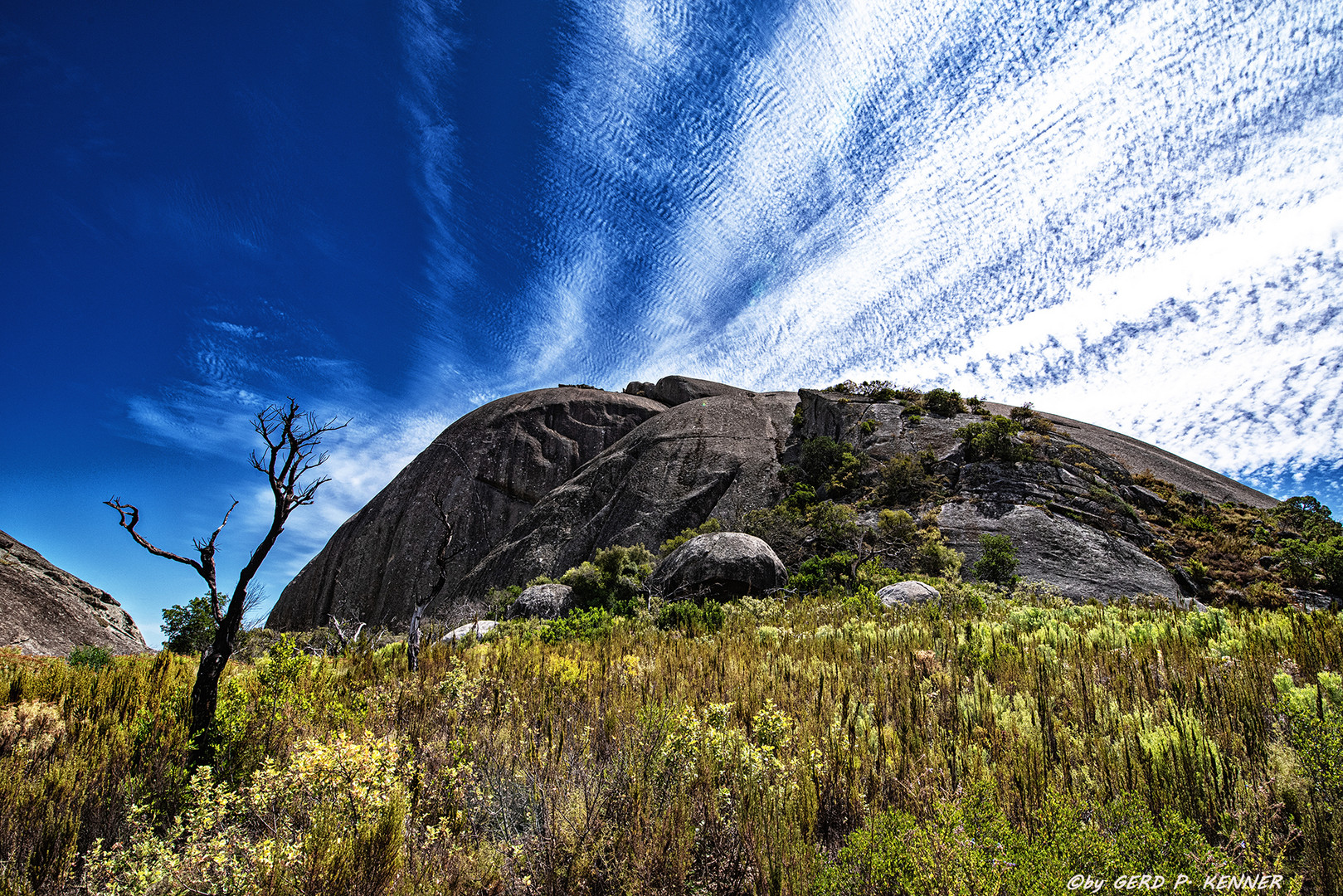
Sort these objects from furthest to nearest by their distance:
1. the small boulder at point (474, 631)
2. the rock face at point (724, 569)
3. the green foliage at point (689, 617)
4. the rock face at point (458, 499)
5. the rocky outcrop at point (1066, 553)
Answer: the rock face at point (458, 499)
the rocky outcrop at point (1066, 553)
the rock face at point (724, 569)
the green foliage at point (689, 617)
the small boulder at point (474, 631)

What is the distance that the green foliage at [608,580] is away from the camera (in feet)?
57.6

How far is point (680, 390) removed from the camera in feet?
189

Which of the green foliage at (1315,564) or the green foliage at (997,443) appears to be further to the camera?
the green foliage at (997,443)

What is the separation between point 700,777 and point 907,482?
75.7ft

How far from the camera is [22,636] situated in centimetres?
920

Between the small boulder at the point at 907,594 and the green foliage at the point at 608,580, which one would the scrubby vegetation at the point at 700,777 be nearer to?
the small boulder at the point at 907,594

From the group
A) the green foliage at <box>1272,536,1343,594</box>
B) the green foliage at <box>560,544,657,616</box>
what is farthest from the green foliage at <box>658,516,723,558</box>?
→ the green foliage at <box>1272,536,1343,594</box>

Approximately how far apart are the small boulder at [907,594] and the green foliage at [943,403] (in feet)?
68.2

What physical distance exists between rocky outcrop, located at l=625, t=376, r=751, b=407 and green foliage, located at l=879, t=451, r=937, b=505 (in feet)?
106

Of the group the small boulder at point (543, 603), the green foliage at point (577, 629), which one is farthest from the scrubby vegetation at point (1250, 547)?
the small boulder at point (543, 603)

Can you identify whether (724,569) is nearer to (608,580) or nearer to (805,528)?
(608,580)

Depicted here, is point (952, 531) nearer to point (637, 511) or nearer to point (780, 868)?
point (637, 511)

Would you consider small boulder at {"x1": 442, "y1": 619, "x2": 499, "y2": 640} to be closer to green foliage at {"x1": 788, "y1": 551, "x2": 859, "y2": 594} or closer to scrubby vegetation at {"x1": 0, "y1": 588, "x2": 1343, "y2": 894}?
scrubby vegetation at {"x1": 0, "y1": 588, "x2": 1343, "y2": 894}

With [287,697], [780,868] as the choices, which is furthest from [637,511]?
[780,868]
